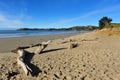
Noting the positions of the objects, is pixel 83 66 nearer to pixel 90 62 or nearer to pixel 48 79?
pixel 90 62

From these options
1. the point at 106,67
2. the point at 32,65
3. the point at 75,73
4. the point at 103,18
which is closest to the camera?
the point at 75,73

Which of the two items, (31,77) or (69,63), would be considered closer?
(31,77)

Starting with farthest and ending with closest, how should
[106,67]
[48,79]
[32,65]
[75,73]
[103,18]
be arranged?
[103,18]
[32,65]
[106,67]
[75,73]
[48,79]

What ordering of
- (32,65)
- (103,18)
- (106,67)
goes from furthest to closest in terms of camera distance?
(103,18) < (32,65) < (106,67)

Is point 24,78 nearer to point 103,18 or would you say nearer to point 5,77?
point 5,77

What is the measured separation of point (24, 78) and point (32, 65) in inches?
61.7

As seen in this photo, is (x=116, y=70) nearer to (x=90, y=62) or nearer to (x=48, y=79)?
(x=90, y=62)

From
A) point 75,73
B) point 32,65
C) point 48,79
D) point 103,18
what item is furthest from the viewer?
point 103,18

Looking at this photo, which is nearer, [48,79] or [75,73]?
[48,79]

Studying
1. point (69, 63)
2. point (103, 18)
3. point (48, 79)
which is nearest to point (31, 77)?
point (48, 79)

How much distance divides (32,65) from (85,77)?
2551mm

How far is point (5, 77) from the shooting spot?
5.66 m

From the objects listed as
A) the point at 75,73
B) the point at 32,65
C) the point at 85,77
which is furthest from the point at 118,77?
the point at 32,65

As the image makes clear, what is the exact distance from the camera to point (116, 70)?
242 inches
